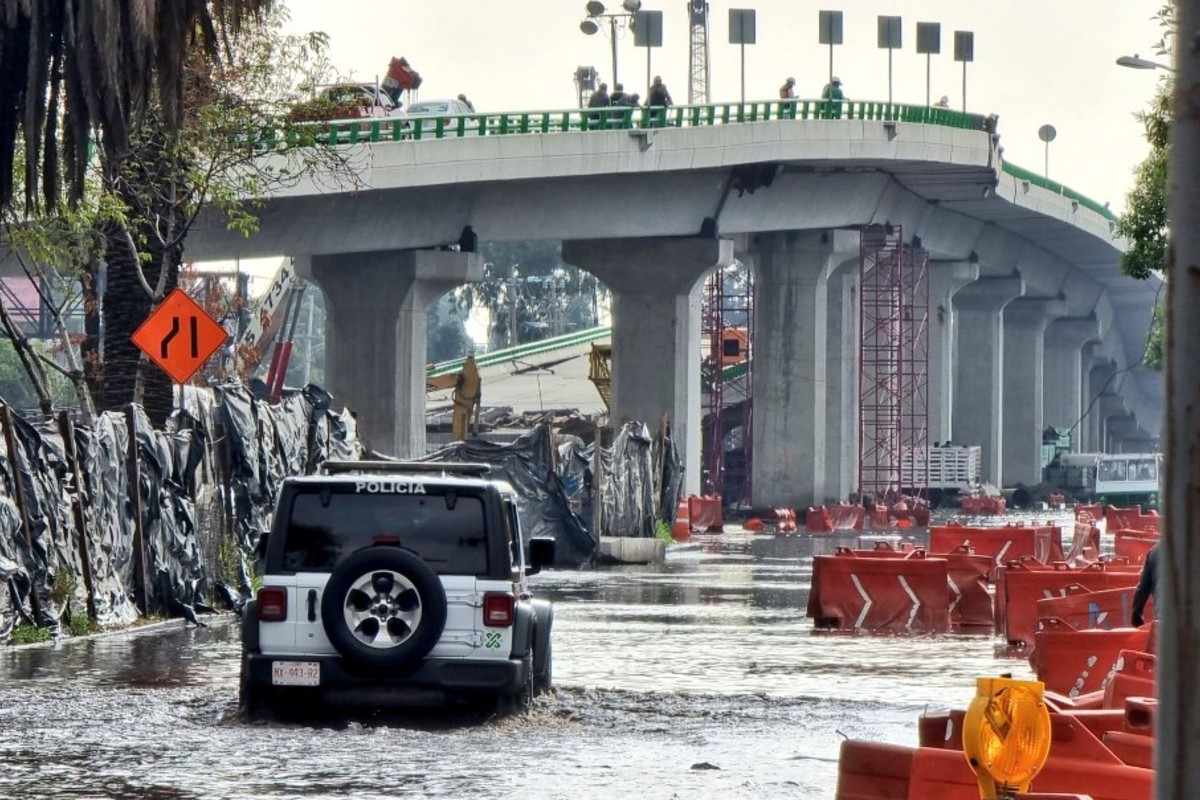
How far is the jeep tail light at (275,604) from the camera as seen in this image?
1362 cm

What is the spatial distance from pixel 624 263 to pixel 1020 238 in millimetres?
30548

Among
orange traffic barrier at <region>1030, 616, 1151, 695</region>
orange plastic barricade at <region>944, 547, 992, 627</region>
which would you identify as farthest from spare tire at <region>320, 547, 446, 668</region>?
orange plastic barricade at <region>944, 547, 992, 627</region>

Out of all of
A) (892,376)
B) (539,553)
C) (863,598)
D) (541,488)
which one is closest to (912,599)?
(863,598)

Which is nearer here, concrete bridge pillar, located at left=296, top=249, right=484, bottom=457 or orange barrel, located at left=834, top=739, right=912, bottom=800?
orange barrel, located at left=834, top=739, right=912, bottom=800

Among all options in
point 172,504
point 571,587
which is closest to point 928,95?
point 571,587

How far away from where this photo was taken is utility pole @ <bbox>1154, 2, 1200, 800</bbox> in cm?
391

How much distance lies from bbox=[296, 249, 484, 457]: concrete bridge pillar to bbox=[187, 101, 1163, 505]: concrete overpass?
0.06 metres

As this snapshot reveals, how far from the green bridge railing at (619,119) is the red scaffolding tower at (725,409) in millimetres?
11886

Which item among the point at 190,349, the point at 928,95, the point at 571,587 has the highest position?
the point at 928,95

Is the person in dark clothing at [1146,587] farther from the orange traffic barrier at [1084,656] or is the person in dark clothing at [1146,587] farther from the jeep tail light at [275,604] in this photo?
the jeep tail light at [275,604]

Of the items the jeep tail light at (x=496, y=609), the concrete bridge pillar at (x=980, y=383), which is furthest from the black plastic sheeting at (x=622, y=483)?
the concrete bridge pillar at (x=980, y=383)

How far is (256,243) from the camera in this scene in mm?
50125

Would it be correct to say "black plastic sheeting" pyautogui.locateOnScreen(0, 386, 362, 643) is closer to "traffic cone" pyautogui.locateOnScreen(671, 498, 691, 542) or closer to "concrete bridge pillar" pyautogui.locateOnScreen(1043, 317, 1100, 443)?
"traffic cone" pyautogui.locateOnScreen(671, 498, 691, 542)

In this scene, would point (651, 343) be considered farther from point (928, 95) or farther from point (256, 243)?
point (928, 95)
